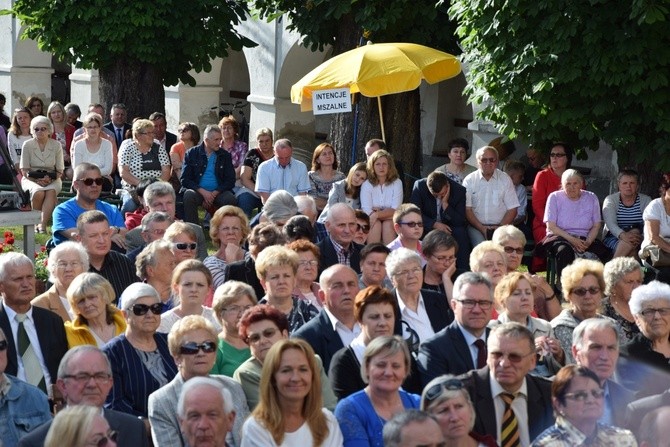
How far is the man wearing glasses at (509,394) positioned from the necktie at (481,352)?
0.69 metres

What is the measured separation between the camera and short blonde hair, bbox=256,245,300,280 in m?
9.21

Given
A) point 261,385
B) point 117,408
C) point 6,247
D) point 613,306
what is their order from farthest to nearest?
point 6,247, point 613,306, point 117,408, point 261,385

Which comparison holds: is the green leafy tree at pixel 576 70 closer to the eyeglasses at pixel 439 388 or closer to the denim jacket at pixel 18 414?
the eyeglasses at pixel 439 388

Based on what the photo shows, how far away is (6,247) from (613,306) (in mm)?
6241

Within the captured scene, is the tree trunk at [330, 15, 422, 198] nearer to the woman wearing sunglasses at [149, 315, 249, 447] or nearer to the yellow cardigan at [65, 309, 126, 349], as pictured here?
the yellow cardigan at [65, 309, 126, 349]

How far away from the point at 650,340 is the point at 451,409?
2546mm

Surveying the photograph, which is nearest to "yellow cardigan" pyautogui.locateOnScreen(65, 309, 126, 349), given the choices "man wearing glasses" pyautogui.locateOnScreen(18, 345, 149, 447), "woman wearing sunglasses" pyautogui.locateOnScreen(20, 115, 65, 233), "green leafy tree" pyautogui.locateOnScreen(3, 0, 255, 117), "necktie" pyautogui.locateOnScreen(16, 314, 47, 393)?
"necktie" pyautogui.locateOnScreen(16, 314, 47, 393)

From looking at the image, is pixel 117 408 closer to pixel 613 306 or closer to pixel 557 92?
pixel 613 306

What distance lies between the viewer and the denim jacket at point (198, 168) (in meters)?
16.4

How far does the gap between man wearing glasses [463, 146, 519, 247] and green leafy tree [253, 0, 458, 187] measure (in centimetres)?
308

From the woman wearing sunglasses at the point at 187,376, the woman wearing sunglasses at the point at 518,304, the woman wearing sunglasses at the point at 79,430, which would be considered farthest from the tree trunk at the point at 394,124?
the woman wearing sunglasses at the point at 79,430

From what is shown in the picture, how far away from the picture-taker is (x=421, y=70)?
14992mm

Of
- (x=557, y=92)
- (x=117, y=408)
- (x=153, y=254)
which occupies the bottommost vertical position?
(x=117, y=408)

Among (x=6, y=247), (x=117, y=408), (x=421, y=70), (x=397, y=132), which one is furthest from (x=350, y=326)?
(x=397, y=132)
